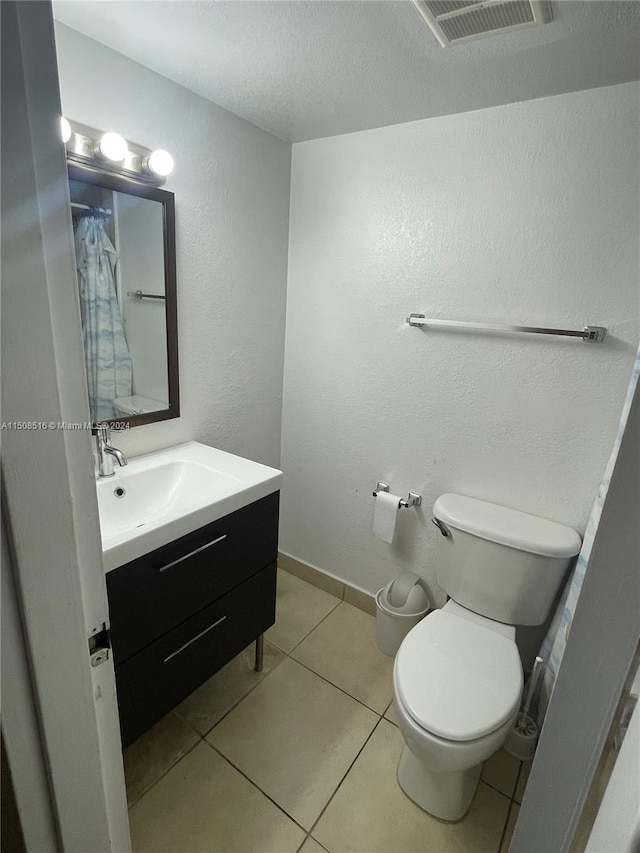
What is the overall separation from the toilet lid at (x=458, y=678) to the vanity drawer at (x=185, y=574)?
61 cm

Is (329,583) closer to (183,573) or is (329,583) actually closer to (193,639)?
(193,639)

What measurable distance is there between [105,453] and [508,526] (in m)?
1.43

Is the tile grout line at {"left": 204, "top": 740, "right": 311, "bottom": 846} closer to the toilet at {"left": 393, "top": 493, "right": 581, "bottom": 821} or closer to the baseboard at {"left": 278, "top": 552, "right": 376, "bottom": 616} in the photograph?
the toilet at {"left": 393, "top": 493, "right": 581, "bottom": 821}

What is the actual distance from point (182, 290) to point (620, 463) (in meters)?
1.55

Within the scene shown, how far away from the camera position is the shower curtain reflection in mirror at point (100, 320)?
4.55 ft

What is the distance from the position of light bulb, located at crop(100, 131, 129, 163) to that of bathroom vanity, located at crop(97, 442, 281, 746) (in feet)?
3.27

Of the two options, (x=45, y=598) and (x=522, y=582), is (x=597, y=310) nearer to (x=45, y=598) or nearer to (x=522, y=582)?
(x=522, y=582)

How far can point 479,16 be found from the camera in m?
1.03

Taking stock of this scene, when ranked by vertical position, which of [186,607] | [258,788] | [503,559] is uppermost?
[503,559]

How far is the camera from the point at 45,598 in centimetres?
55

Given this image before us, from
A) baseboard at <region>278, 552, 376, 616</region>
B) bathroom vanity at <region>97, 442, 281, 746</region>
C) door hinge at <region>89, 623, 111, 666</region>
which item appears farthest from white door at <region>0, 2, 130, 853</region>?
baseboard at <region>278, 552, 376, 616</region>

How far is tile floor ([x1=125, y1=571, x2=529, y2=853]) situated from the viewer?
50.6 inches

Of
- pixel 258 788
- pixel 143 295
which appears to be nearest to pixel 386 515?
pixel 258 788

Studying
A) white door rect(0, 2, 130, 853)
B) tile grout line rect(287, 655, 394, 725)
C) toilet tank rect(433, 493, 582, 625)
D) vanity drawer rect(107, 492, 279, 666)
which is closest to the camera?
white door rect(0, 2, 130, 853)
